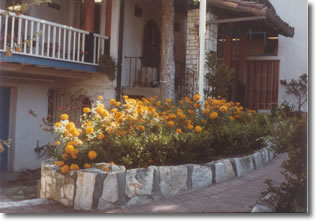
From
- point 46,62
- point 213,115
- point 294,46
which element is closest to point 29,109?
point 46,62

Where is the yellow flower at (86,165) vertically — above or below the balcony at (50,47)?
below

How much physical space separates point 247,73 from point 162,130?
2303mm

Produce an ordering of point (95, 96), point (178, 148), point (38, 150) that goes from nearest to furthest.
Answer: point (178, 148) < point (38, 150) < point (95, 96)

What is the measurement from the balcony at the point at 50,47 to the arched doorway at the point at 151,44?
161cm

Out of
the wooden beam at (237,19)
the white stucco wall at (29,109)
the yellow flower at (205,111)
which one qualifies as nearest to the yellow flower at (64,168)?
the yellow flower at (205,111)

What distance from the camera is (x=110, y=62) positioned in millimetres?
8234

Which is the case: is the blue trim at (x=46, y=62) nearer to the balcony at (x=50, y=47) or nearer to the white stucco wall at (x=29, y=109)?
the balcony at (x=50, y=47)

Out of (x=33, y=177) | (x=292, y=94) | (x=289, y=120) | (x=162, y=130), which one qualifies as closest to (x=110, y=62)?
(x=33, y=177)

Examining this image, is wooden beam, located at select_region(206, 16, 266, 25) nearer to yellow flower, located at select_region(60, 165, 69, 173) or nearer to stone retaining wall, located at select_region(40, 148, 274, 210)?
stone retaining wall, located at select_region(40, 148, 274, 210)

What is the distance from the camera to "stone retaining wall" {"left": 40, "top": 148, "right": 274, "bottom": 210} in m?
3.90

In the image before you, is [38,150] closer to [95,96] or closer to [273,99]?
[95,96]

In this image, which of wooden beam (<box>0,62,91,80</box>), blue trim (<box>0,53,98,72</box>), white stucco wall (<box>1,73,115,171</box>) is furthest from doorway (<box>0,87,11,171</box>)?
blue trim (<box>0,53,98,72</box>)

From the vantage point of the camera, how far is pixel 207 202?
4.10 m

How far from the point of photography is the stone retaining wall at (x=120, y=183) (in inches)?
153
